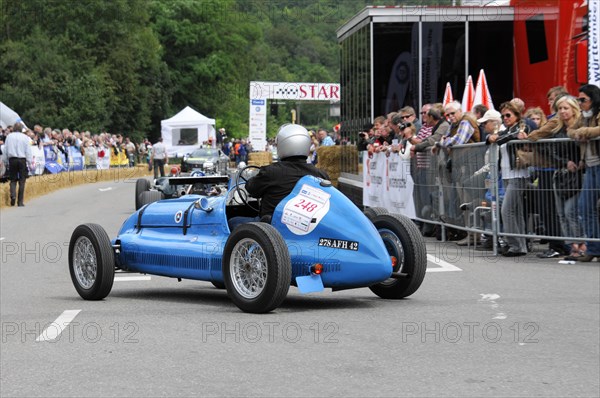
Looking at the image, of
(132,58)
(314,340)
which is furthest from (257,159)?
(132,58)

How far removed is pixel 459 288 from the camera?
37.2ft

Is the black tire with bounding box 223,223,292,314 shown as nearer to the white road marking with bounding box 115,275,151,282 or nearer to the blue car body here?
the blue car body

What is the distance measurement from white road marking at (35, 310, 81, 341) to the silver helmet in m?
2.23

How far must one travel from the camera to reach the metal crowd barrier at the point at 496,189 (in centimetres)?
1388

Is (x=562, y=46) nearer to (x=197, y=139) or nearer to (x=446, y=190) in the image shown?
(x=446, y=190)

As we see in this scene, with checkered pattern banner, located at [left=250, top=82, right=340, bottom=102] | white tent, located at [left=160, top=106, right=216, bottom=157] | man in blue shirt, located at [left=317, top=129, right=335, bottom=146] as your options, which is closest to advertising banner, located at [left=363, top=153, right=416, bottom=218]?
man in blue shirt, located at [left=317, top=129, right=335, bottom=146]

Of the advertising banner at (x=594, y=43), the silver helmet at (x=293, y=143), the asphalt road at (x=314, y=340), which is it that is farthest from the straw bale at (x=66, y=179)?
the silver helmet at (x=293, y=143)

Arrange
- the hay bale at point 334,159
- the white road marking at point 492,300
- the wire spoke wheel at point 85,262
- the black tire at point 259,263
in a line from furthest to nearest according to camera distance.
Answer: the hay bale at point 334,159, the wire spoke wheel at point 85,262, the white road marking at point 492,300, the black tire at point 259,263

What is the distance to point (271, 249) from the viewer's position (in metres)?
8.97

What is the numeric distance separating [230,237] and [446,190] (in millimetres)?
7606

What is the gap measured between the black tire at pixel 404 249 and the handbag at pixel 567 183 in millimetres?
4327

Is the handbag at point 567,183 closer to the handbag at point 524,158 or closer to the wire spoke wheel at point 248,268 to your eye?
the handbag at point 524,158

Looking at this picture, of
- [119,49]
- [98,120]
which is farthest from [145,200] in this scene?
[119,49]

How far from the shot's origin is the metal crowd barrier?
Result: 45.5ft
